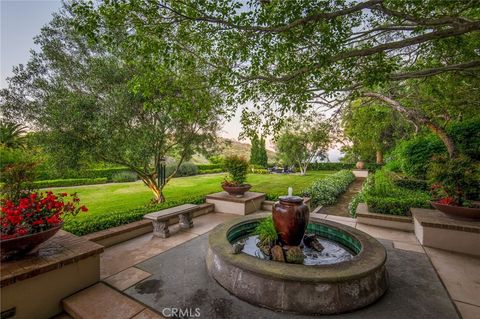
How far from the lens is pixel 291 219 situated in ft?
11.3

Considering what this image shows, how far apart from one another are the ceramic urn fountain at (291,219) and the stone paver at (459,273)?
81.1 inches

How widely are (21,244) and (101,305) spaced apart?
46.2 inches

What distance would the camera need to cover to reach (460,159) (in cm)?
470

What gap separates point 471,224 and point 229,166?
19.5ft

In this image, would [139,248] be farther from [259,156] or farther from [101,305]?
[259,156]

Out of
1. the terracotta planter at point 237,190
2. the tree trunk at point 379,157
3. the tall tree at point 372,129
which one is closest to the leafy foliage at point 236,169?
the terracotta planter at point 237,190

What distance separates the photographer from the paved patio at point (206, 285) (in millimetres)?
2502

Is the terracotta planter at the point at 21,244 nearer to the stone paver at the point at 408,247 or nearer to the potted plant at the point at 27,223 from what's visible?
the potted plant at the point at 27,223

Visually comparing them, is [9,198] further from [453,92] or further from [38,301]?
[453,92]

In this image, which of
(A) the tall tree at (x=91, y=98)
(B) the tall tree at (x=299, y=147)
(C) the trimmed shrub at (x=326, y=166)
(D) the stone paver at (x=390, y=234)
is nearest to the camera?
(D) the stone paver at (x=390, y=234)

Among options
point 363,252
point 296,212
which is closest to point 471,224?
point 363,252

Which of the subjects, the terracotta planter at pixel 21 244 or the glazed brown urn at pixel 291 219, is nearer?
the terracotta planter at pixel 21 244

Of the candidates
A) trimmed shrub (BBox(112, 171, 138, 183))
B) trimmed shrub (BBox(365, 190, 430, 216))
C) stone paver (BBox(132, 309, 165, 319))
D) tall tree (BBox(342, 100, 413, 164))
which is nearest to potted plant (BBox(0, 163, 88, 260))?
stone paver (BBox(132, 309, 165, 319))

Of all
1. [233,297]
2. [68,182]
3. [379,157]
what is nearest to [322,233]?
[233,297]
